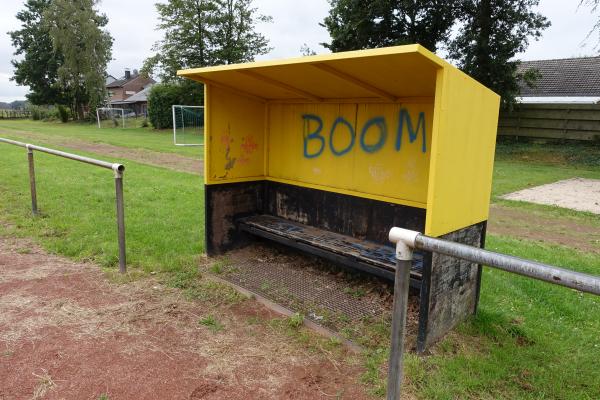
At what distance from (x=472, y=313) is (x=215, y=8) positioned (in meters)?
35.6

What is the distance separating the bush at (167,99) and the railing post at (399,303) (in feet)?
103

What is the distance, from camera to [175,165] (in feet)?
43.0

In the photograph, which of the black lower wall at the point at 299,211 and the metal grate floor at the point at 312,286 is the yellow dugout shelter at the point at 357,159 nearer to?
the black lower wall at the point at 299,211

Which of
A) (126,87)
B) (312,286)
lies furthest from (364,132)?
(126,87)

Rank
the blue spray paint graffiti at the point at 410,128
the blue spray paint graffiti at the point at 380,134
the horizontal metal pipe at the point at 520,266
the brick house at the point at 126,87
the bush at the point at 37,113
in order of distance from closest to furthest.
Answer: the horizontal metal pipe at the point at 520,266
the blue spray paint graffiti at the point at 410,128
the blue spray paint graffiti at the point at 380,134
the bush at the point at 37,113
the brick house at the point at 126,87

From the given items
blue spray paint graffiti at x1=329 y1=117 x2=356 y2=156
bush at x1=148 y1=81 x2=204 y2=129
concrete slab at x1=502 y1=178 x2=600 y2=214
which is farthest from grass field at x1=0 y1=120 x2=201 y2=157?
blue spray paint graffiti at x1=329 y1=117 x2=356 y2=156

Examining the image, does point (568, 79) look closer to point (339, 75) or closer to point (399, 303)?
point (339, 75)

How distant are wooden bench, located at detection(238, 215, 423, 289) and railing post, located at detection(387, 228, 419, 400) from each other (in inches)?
45.7

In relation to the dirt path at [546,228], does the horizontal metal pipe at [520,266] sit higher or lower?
higher

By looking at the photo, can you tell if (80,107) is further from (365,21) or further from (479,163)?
(479,163)

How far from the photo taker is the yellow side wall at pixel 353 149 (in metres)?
4.15

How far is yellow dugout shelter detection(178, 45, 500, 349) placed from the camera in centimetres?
296

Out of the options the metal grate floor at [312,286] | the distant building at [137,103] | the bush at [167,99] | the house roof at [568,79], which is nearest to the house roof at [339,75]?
the metal grate floor at [312,286]

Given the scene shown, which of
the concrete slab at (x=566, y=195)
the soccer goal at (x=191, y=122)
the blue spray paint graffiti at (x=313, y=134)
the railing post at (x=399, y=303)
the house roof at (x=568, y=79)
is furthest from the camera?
the soccer goal at (x=191, y=122)
